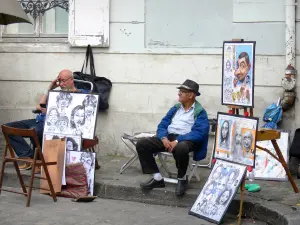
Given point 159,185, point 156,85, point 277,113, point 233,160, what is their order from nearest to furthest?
point 233,160 → point 159,185 → point 277,113 → point 156,85

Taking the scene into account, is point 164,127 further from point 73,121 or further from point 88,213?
point 88,213

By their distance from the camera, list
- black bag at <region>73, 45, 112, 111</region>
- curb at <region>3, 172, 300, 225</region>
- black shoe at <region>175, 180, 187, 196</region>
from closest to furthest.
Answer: curb at <region>3, 172, 300, 225</region> → black shoe at <region>175, 180, 187, 196</region> → black bag at <region>73, 45, 112, 111</region>

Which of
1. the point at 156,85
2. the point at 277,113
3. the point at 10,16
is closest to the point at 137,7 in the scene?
the point at 156,85

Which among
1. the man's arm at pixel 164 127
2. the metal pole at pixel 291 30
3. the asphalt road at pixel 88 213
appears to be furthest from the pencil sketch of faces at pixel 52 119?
the metal pole at pixel 291 30

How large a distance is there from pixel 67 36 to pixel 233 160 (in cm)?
379

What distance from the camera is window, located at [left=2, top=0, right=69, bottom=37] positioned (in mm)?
9773

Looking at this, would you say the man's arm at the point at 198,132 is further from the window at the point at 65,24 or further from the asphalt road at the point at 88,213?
the window at the point at 65,24

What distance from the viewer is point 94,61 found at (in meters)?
9.39

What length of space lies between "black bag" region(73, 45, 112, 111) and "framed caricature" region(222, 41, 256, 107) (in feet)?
7.83

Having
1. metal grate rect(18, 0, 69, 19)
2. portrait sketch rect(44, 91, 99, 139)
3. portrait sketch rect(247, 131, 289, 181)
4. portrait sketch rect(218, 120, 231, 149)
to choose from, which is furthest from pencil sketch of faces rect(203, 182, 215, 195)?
metal grate rect(18, 0, 69, 19)

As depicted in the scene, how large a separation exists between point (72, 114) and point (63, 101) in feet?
0.65

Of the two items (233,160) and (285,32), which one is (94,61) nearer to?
(285,32)

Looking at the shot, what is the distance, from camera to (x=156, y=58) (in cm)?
914

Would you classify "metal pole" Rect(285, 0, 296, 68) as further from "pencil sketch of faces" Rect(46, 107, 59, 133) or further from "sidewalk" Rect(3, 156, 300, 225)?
"pencil sketch of faces" Rect(46, 107, 59, 133)
